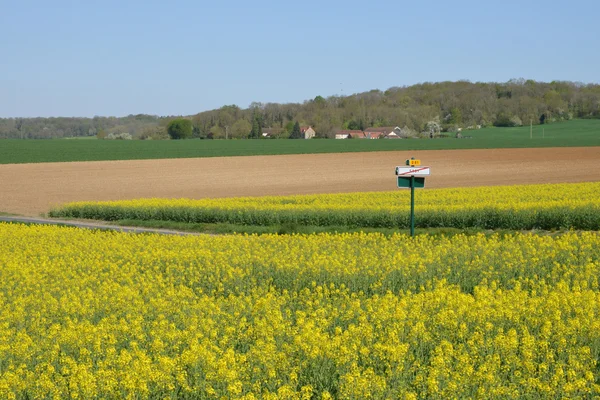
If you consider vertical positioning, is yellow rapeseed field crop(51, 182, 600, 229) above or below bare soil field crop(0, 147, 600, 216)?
above

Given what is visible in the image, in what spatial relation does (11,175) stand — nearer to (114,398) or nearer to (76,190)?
(76,190)

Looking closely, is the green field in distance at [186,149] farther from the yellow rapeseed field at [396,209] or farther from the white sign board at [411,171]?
the white sign board at [411,171]

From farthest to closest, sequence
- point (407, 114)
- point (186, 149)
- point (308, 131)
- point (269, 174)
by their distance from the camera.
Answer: point (407, 114), point (308, 131), point (186, 149), point (269, 174)

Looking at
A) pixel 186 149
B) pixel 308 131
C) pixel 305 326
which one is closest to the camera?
pixel 305 326

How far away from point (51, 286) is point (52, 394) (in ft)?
22.4

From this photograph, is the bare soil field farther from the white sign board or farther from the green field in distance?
the white sign board

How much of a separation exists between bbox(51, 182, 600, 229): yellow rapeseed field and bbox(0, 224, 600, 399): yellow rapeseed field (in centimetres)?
892

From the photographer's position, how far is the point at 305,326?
371 inches

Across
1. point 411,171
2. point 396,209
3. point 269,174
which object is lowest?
point 269,174

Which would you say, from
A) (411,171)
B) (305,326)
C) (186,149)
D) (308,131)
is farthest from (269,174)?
(308,131)

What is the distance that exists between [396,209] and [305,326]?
19823 mm

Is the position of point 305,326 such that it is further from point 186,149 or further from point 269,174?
point 186,149

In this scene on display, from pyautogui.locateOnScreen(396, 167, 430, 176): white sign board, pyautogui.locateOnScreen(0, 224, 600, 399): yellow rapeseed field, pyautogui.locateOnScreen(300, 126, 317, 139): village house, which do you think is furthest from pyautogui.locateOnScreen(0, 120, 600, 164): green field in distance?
pyautogui.locateOnScreen(0, 224, 600, 399): yellow rapeseed field

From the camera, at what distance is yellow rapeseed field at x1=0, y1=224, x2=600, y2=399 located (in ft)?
25.8
